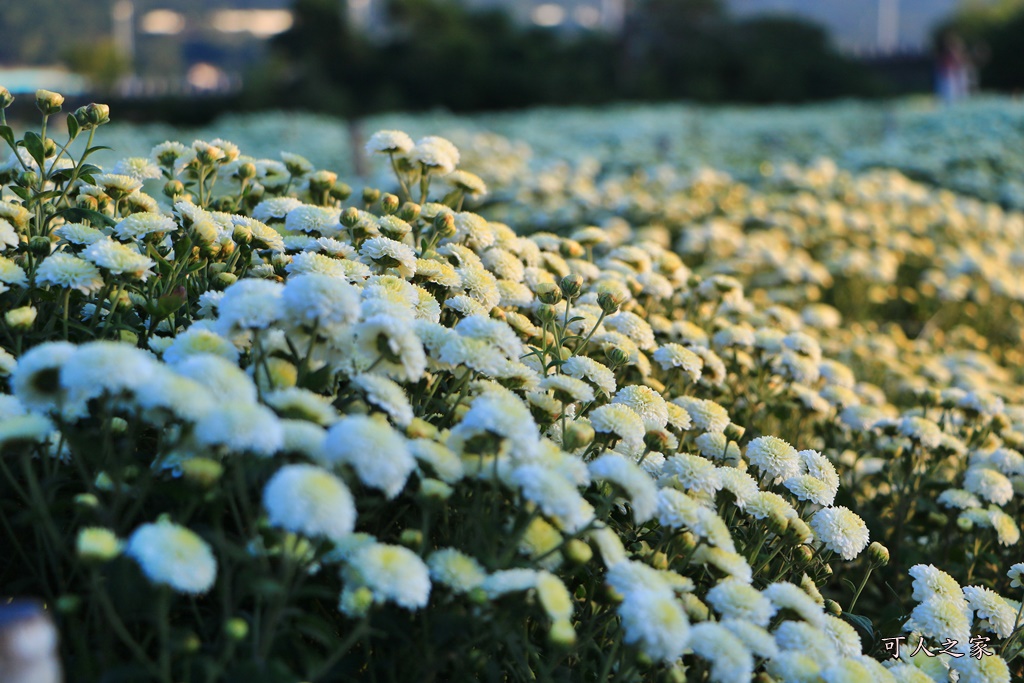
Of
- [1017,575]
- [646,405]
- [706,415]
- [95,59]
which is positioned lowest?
[1017,575]

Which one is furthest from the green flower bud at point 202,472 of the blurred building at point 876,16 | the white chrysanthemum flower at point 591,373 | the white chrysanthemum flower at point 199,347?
the blurred building at point 876,16

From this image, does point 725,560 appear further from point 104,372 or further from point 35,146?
point 35,146

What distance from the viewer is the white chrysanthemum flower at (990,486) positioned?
95.3 inches

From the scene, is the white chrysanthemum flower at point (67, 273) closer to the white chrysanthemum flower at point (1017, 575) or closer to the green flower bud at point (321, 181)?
the green flower bud at point (321, 181)

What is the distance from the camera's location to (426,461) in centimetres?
141

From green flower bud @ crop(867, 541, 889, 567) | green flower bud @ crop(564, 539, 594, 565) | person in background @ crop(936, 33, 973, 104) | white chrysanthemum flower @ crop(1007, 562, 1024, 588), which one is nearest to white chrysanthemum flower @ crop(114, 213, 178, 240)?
green flower bud @ crop(564, 539, 594, 565)

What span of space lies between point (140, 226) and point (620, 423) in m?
0.95

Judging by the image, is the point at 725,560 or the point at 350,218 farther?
the point at 350,218

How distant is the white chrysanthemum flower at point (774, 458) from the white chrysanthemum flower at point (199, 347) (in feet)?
3.30

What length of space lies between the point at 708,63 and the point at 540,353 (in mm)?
17685

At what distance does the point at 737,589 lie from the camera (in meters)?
1.53

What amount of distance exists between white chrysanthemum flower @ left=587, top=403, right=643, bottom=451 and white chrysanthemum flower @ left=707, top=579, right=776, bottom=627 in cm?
31

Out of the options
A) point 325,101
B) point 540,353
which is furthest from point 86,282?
point 325,101

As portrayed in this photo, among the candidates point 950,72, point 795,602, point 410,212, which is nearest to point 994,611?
point 795,602
